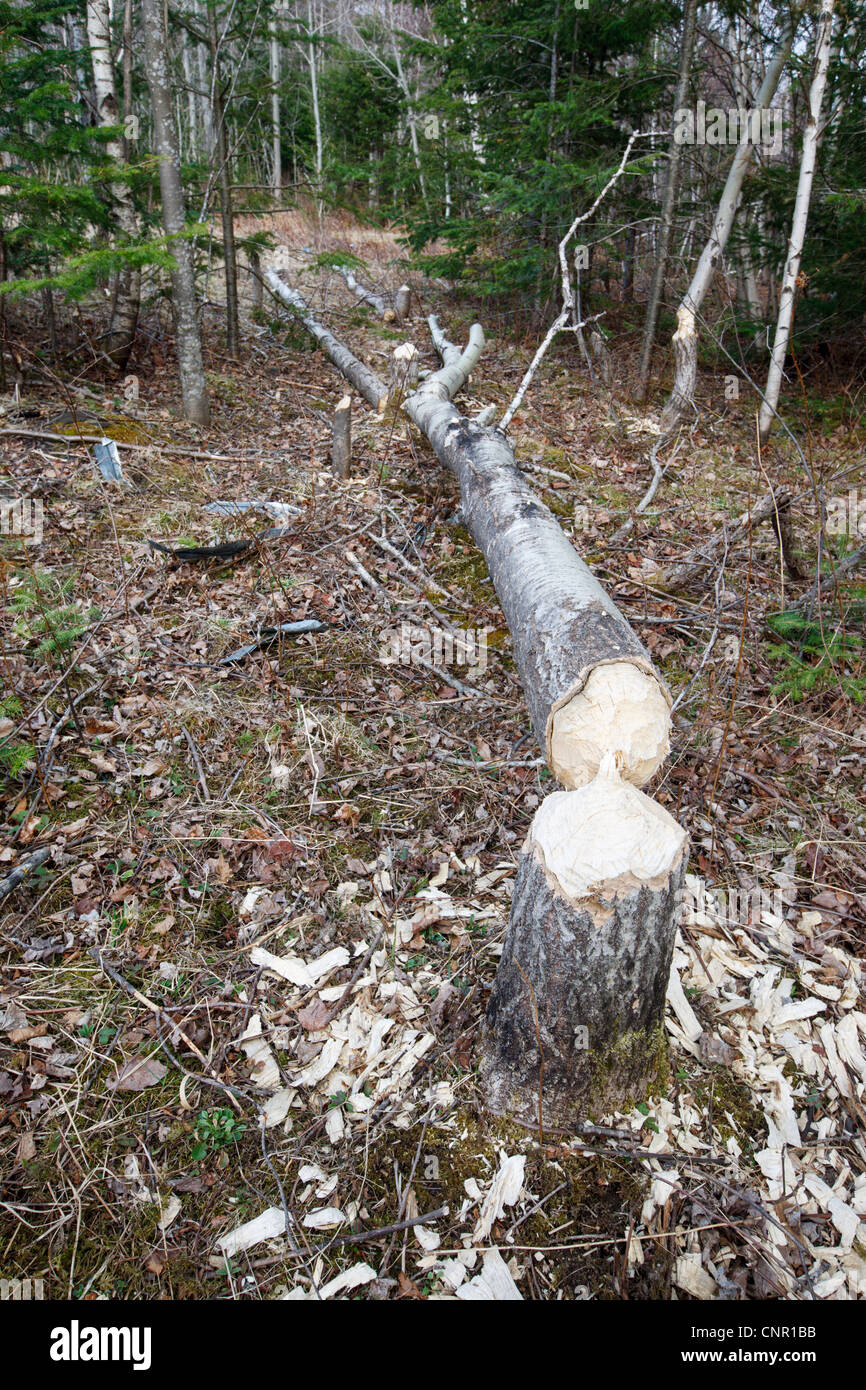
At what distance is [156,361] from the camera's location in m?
7.83

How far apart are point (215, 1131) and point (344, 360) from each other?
8.57 m

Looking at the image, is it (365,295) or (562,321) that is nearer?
(562,321)

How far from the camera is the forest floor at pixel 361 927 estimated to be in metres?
1.85

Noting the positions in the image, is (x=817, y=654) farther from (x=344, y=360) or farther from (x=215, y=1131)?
(x=344, y=360)

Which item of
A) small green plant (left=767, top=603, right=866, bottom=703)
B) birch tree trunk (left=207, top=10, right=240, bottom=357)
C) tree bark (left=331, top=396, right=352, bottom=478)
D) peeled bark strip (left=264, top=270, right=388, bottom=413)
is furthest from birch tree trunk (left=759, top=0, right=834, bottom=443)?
birch tree trunk (left=207, top=10, right=240, bottom=357)

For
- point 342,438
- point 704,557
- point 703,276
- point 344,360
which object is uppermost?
point 703,276

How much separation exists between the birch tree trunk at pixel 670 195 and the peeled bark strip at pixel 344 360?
3.35m

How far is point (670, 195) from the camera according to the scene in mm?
7582
